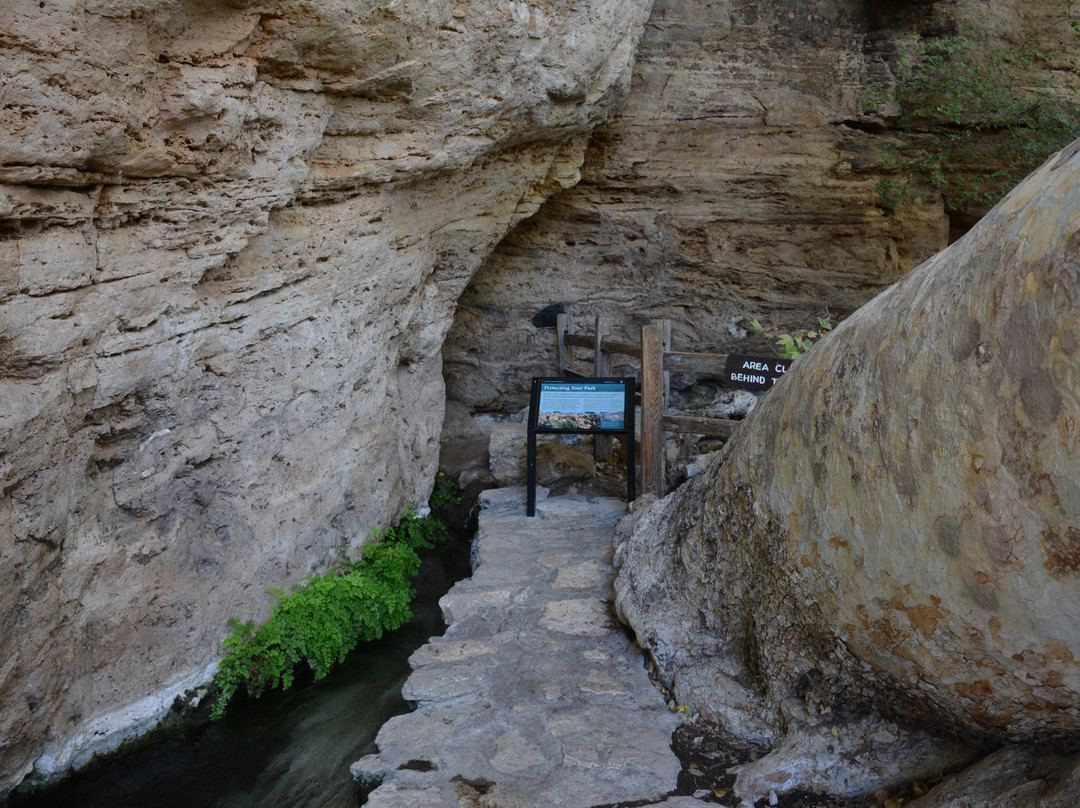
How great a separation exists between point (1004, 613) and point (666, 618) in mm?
1969

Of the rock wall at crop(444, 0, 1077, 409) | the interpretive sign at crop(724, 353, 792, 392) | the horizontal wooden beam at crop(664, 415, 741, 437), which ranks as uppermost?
the rock wall at crop(444, 0, 1077, 409)

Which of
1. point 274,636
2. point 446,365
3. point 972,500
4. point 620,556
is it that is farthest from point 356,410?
point 972,500

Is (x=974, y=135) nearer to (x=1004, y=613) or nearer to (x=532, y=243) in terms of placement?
(x=532, y=243)

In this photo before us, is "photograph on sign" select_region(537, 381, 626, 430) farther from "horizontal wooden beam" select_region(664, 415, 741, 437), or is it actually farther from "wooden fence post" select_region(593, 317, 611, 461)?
"wooden fence post" select_region(593, 317, 611, 461)

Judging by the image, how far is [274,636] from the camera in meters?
4.91

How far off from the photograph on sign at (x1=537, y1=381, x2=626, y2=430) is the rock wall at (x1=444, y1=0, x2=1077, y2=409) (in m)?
2.79

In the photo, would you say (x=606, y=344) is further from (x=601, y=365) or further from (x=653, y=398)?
(x=653, y=398)

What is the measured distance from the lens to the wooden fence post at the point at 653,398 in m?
6.34

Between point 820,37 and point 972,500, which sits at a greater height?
point 820,37

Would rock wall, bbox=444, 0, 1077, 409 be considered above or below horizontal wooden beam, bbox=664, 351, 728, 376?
above

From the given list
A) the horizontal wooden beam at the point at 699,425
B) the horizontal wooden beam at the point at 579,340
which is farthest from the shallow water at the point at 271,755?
the horizontal wooden beam at the point at 579,340

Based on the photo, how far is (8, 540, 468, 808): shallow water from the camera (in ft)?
12.8

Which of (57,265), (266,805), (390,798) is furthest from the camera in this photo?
(266,805)

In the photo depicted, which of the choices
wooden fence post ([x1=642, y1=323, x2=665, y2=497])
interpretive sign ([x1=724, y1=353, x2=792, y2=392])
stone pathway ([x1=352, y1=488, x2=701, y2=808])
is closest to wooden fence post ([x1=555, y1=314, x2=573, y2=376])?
wooden fence post ([x1=642, y1=323, x2=665, y2=497])
